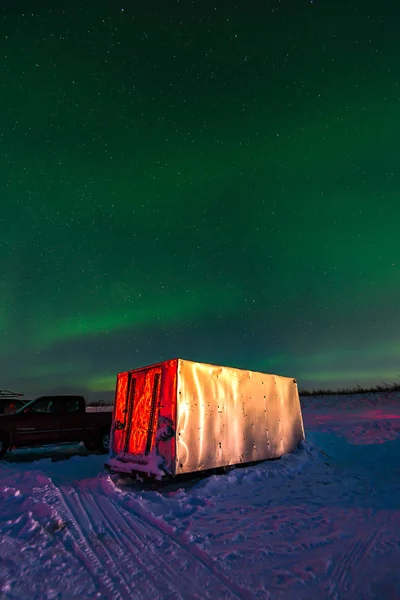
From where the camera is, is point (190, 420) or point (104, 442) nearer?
point (190, 420)

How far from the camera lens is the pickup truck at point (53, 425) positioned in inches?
441

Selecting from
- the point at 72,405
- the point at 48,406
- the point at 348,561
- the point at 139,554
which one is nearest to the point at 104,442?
the point at 72,405

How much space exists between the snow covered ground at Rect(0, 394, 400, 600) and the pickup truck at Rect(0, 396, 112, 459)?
2931 millimetres

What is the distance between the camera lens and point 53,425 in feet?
39.3

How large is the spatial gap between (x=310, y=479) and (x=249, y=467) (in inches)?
52.8

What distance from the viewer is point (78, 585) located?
3.31 metres

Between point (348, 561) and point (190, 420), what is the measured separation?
3.75m

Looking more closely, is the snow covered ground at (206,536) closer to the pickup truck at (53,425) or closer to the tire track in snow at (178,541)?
the tire track in snow at (178,541)

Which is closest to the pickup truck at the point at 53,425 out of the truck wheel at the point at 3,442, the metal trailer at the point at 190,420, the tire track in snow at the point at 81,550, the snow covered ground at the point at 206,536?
the truck wheel at the point at 3,442

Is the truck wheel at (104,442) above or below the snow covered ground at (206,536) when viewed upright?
above

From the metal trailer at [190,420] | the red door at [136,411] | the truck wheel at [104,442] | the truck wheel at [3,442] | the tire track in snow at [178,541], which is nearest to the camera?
the tire track in snow at [178,541]

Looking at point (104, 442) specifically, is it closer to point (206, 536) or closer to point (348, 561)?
point (206, 536)

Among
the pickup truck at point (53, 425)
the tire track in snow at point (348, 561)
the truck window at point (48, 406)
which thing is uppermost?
the truck window at point (48, 406)

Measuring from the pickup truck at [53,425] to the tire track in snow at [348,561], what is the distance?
9927 millimetres
